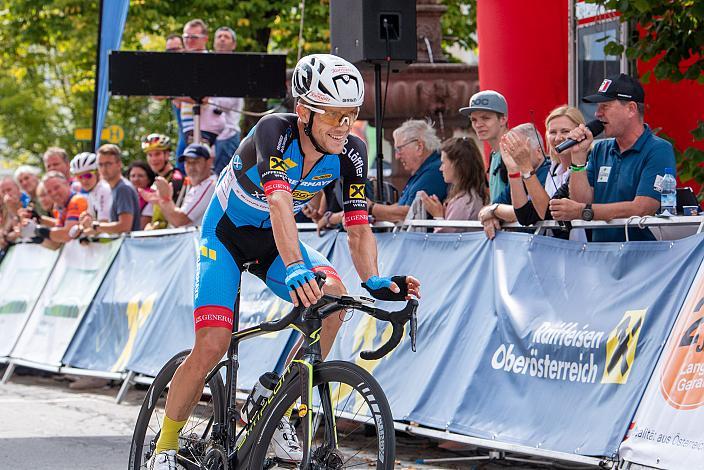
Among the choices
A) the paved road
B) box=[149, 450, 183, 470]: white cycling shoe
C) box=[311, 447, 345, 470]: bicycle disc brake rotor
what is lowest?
the paved road

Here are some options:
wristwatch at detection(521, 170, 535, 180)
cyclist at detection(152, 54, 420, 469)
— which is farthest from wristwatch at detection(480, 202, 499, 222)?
cyclist at detection(152, 54, 420, 469)

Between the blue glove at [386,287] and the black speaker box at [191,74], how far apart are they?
8.59 meters

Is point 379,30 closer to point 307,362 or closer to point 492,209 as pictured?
point 492,209

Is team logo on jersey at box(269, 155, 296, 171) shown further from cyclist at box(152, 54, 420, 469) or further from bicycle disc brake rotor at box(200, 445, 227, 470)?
bicycle disc brake rotor at box(200, 445, 227, 470)

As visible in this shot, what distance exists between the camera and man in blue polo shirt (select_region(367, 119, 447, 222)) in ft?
31.2

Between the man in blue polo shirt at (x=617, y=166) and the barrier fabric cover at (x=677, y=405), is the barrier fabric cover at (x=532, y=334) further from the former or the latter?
the man in blue polo shirt at (x=617, y=166)

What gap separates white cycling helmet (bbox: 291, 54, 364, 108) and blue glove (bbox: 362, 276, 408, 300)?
0.80 metres

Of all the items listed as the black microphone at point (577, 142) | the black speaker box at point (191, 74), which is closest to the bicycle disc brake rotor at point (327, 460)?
the black microphone at point (577, 142)

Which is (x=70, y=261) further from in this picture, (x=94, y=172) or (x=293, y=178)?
(x=293, y=178)

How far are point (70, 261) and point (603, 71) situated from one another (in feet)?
18.9

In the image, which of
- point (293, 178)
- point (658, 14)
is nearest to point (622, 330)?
point (293, 178)

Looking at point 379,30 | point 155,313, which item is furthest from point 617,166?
point 155,313

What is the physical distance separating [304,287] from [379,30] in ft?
17.7

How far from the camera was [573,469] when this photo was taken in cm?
727
